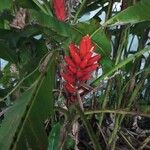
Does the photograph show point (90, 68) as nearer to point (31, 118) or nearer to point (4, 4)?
point (31, 118)

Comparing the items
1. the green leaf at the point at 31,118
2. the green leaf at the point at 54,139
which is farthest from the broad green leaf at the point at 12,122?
the green leaf at the point at 54,139

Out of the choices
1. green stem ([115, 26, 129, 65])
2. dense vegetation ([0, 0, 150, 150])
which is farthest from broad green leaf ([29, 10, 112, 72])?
green stem ([115, 26, 129, 65])

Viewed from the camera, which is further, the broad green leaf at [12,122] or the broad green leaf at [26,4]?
the broad green leaf at [26,4]

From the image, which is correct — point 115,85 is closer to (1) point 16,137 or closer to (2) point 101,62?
(2) point 101,62

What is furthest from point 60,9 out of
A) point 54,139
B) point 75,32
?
point 54,139

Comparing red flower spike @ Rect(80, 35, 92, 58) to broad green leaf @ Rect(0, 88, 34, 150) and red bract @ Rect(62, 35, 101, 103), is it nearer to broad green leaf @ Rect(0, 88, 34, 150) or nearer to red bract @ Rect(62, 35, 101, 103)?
red bract @ Rect(62, 35, 101, 103)

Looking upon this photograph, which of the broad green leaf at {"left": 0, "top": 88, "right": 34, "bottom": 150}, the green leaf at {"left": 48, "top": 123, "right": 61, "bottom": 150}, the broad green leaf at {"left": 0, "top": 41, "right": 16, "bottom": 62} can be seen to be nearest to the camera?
the broad green leaf at {"left": 0, "top": 88, "right": 34, "bottom": 150}

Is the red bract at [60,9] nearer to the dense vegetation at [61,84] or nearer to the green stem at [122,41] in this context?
the dense vegetation at [61,84]
